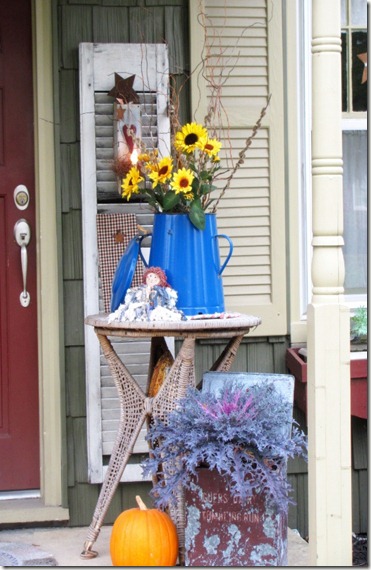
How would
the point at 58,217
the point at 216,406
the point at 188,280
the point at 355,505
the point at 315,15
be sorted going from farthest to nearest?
the point at 355,505 < the point at 58,217 < the point at 188,280 < the point at 216,406 < the point at 315,15

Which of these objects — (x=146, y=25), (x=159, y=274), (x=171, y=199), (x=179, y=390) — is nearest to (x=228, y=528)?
(x=179, y=390)

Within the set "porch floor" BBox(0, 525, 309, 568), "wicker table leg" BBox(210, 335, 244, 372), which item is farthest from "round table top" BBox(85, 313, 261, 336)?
"porch floor" BBox(0, 525, 309, 568)

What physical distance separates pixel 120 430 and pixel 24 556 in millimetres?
596

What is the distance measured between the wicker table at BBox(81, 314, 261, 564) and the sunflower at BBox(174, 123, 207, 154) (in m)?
0.63

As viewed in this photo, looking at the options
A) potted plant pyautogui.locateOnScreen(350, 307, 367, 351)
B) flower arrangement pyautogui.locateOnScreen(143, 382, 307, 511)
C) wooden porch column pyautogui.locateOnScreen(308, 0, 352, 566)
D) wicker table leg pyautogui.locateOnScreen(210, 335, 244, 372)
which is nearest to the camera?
wooden porch column pyautogui.locateOnScreen(308, 0, 352, 566)

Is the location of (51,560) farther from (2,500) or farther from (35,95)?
(35,95)

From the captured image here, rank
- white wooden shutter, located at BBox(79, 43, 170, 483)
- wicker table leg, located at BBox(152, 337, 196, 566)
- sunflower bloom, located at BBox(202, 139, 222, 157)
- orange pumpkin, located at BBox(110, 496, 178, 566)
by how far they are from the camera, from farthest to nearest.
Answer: white wooden shutter, located at BBox(79, 43, 170, 483) → sunflower bloom, located at BBox(202, 139, 222, 157) → wicker table leg, located at BBox(152, 337, 196, 566) → orange pumpkin, located at BBox(110, 496, 178, 566)

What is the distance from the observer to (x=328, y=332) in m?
2.81

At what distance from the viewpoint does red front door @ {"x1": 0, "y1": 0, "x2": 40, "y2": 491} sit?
412cm

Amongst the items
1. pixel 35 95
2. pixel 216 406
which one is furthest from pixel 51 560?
pixel 35 95

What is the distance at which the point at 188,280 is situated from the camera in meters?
3.43

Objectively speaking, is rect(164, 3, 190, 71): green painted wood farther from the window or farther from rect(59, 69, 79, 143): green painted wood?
the window

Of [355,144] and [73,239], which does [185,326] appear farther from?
[355,144]

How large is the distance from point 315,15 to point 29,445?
7.41 feet
